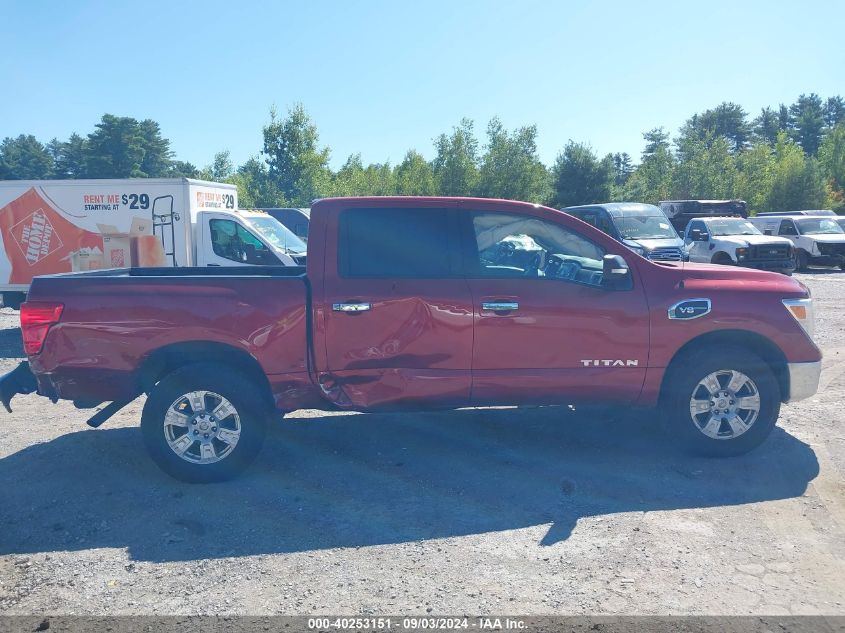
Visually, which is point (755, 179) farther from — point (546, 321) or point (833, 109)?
point (833, 109)

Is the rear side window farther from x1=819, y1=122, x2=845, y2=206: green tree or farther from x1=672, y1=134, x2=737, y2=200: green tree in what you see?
x1=819, y1=122, x2=845, y2=206: green tree

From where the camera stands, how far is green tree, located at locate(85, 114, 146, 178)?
243 ft

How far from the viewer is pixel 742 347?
19.3 ft

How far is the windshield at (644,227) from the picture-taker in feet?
59.9

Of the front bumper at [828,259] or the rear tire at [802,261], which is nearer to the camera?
the front bumper at [828,259]

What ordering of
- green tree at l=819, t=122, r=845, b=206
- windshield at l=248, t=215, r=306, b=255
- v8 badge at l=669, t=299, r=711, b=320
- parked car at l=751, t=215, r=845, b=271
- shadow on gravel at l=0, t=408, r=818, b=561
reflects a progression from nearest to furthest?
shadow on gravel at l=0, t=408, r=818, b=561 < v8 badge at l=669, t=299, r=711, b=320 < windshield at l=248, t=215, r=306, b=255 < parked car at l=751, t=215, r=845, b=271 < green tree at l=819, t=122, r=845, b=206

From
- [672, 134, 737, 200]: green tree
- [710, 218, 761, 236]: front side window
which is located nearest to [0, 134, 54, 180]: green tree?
[672, 134, 737, 200]: green tree

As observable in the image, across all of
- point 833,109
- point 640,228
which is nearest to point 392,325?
point 640,228

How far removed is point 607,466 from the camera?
5766 millimetres

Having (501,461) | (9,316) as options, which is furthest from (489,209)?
(9,316)

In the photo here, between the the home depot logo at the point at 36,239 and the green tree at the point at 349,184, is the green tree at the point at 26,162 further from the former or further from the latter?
the the home depot logo at the point at 36,239

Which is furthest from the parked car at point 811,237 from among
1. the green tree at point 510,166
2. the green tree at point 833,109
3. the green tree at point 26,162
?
the green tree at point 833,109

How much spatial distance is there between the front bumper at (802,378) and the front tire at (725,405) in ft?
0.45

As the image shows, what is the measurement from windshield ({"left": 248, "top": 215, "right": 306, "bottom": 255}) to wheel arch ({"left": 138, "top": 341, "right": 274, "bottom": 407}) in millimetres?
7116
